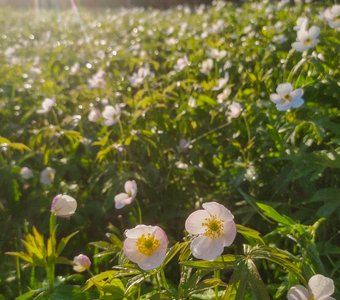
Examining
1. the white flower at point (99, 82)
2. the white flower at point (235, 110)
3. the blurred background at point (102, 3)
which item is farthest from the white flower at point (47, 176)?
the blurred background at point (102, 3)

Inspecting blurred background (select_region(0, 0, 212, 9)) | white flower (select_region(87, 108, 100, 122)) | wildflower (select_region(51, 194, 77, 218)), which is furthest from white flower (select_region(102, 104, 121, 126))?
blurred background (select_region(0, 0, 212, 9))

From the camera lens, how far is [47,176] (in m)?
2.28

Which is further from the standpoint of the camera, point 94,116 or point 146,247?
point 94,116

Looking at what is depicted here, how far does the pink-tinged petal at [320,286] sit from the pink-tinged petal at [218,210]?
0.20 m

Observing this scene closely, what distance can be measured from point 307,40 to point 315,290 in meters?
1.47

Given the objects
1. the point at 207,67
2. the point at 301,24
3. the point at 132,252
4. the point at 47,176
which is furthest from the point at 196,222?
the point at 207,67

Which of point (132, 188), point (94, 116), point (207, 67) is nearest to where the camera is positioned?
point (132, 188)

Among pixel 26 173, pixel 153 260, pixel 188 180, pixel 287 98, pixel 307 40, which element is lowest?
pixel 188 180

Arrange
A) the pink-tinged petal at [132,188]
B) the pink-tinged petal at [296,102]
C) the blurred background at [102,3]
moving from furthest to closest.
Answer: the blurred background at [102,3] → the pink-tinged petal at [296,102] → the pink-tinged petal at [132,188]

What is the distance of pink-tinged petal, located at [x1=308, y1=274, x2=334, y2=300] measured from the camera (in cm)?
103

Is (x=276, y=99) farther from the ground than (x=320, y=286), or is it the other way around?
(x=276, y=99)

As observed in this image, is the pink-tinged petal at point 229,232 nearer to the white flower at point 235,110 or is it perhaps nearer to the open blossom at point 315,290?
the open blossom at point 315,290

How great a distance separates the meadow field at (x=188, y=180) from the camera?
1.28 metres

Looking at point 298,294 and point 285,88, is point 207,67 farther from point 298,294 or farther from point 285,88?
point 298,294
